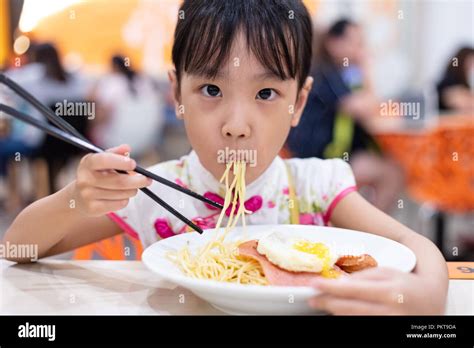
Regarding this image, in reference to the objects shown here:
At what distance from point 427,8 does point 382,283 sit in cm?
82

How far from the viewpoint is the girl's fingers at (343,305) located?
76cm

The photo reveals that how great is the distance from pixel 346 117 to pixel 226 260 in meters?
0.71

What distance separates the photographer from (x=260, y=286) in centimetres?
77

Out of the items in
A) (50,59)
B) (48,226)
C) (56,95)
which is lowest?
(48,226)

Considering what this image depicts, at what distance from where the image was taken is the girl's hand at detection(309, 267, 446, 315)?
0.76m

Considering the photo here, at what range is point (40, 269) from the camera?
112cm

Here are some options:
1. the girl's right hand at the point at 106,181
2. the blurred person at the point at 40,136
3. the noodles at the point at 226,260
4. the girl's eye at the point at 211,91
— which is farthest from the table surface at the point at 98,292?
the girl's eye at the point at 211,91

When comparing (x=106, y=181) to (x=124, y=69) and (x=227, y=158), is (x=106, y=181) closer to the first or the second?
(x=227, y=158)

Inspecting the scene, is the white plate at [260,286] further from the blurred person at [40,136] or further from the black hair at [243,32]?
the blurred person at [40,136]

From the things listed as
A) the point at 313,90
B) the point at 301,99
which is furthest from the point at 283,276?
the point at 313,90

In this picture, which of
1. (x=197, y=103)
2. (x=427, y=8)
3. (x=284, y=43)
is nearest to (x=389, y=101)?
(x=427, y=8)

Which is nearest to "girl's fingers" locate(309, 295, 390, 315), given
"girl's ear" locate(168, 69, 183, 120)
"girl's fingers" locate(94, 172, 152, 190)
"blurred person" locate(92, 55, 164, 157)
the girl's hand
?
the girl's hand

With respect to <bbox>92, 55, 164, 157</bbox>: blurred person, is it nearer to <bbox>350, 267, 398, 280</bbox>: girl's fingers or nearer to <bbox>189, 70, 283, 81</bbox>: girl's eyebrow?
<bbox>189, 70, 283, 81</bbox>: girl's eyebrow

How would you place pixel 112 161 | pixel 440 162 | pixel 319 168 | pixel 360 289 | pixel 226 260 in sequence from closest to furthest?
1. pixel 360 289
2. pixel 112 161
3. pixel 226 260
4. pixel 319 168
5. pixel 440 162
